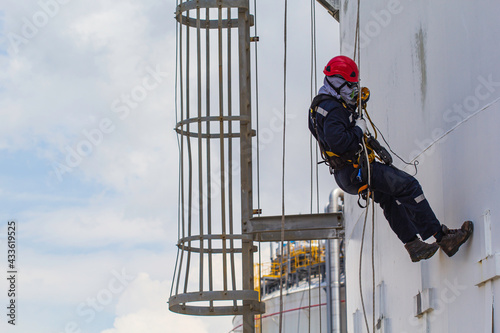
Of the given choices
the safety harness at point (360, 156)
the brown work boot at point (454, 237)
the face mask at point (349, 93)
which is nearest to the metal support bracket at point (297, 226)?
the safety harness at point (360, 156)

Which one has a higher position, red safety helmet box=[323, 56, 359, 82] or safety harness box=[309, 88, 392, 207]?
red safety helmet box=[323, 56, 359, 82]

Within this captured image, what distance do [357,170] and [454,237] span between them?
1151mm

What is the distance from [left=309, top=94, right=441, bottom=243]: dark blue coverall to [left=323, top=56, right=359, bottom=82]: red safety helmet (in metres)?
0.28

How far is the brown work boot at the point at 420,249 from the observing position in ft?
24.4

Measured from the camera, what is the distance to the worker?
23.9ft

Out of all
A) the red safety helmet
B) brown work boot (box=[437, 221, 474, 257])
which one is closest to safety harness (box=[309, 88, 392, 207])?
the red safety helmet

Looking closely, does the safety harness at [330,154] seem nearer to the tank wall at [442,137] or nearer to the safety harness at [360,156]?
the safety harness at [360,156]

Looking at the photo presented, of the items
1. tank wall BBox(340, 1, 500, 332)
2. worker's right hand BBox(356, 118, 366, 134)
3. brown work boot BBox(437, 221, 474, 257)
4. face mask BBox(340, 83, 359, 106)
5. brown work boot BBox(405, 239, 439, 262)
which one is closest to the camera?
tank wall BBox(340, 1, 500, 332)

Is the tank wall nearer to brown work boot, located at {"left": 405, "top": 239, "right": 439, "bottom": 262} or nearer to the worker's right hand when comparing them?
brown work boot, located at {"left": 405, "top": 239, "right": 439, "bottom": 262}

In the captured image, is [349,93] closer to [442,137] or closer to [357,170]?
[357,170]

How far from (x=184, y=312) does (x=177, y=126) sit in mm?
2727

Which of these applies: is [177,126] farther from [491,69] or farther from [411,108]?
[491,69]

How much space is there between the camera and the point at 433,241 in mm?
7797

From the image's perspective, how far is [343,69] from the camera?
778 cm
